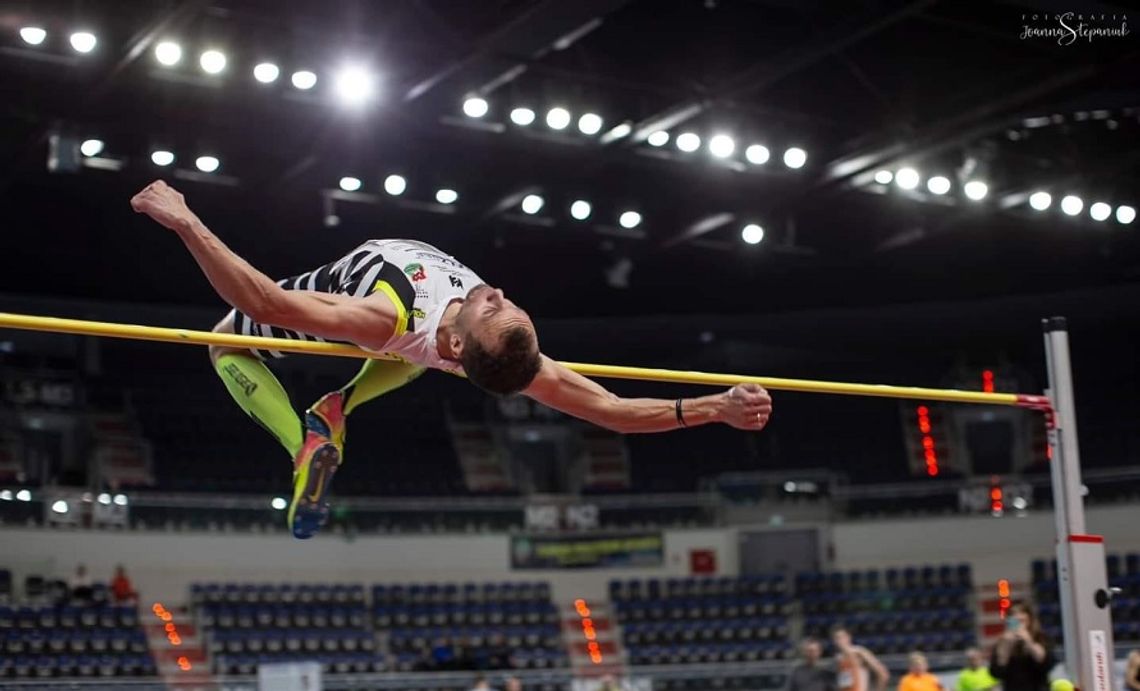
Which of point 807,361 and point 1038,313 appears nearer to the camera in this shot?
point 1038,313

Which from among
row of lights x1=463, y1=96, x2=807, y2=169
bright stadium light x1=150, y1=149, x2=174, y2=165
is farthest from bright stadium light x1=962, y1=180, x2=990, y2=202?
bright stadium light x1=150, y1=149, x2=174, y2=165

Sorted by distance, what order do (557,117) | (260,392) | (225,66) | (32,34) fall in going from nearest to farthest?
(260,392) → (32,34) → (225,66) → (557,117)

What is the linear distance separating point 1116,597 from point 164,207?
1636 cm

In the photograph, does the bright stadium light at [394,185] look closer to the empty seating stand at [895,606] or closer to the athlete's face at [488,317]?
the empty seating stand at [895,606]

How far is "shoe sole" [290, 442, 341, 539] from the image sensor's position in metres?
4.33

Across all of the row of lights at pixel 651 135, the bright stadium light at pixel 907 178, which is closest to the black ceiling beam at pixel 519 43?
Result: the row of lights at pixel 651 135

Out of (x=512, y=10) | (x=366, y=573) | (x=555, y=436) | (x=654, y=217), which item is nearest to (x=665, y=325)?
(x=555, y=436)

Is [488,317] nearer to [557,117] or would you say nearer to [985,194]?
[557,117]

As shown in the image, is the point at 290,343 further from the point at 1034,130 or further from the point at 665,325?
the point at 665,325

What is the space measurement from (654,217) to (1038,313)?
25.0ft

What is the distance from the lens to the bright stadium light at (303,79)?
13352mm

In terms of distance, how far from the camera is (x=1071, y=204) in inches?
699

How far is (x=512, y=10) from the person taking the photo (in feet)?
39.8

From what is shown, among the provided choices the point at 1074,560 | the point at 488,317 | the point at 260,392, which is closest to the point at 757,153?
the point at 1074,560
